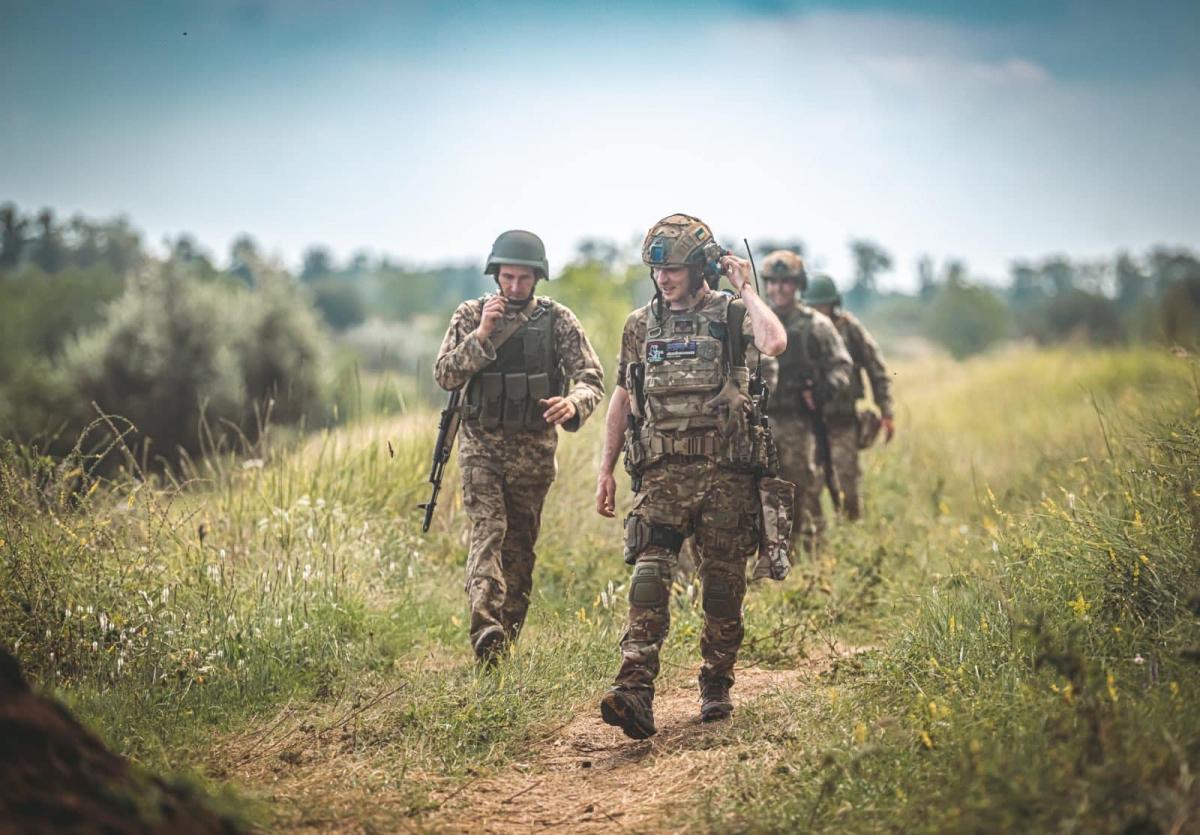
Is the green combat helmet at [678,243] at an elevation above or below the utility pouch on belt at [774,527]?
above

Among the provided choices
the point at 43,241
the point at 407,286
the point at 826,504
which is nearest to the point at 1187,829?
the point at 826,504

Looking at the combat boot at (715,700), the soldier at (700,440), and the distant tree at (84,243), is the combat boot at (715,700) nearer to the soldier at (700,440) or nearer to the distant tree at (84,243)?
the soldier at (700,440)

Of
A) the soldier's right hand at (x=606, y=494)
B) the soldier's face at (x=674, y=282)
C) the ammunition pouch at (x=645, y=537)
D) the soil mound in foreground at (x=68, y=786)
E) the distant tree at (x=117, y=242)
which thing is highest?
the distant tree at (x=117, y=242)

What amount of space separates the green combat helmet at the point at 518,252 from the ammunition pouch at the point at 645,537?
1658 millimetres

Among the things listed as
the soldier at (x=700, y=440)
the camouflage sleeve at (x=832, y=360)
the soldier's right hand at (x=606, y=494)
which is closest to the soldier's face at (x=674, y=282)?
the soldier at (x=700, y=440)

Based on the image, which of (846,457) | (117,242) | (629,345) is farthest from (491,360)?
(117,242)

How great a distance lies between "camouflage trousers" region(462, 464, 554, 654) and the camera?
5.85 metres

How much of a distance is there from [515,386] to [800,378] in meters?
3.23

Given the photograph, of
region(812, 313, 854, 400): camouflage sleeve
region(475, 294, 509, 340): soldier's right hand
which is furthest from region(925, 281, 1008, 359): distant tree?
region(475, 294, 509, 340): soldier's right hand

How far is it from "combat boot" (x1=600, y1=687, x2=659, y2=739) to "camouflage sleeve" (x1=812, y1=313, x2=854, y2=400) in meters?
4.37

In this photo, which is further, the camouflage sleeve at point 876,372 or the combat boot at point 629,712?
the camouflage sleeve at point 876,372

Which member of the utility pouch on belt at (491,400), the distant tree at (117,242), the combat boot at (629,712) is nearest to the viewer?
the combat boot at (629,712)

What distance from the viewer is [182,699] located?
5129 millimetres

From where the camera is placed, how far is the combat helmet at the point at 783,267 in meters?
8.63
